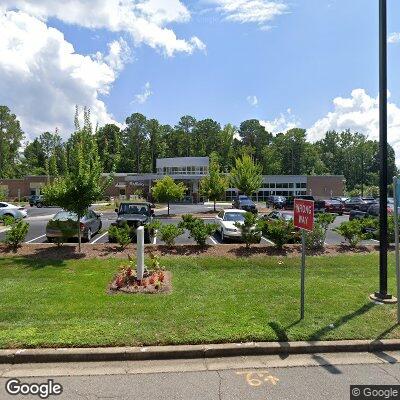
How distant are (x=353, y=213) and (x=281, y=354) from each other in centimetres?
1942

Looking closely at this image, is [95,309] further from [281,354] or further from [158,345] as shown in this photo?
[281,354]

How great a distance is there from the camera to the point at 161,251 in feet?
40.4

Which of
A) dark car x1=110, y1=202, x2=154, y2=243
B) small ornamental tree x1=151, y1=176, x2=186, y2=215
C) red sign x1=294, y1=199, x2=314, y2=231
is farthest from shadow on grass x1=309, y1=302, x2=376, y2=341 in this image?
small ornamental tree x1=151, y1=176, x2=186, y2=215

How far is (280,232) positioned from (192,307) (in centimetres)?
589

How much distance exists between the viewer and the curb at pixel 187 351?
5184mm

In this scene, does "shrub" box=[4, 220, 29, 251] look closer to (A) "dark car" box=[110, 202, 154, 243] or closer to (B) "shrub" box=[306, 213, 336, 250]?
(A) "dark car" box=[110, 202, 154, 243]

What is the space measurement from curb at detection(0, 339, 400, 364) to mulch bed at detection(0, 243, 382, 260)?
6.22 m

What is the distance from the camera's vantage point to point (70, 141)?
13.0 m

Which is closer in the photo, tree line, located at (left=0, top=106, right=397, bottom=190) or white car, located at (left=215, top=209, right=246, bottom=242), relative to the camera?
white car, located at (left=215, top=209, right=246, bottom=242)

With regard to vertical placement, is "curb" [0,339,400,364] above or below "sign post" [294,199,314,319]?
below

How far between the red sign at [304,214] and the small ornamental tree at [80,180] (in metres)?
7.68

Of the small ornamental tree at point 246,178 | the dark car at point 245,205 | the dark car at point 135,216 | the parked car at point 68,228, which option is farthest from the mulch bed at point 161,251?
the small ornamental tree at point 246,178

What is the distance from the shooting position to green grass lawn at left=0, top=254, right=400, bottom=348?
19.0ft

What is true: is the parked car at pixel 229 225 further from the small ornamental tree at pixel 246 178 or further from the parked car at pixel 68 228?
the small ornamental tree at pixel 246 178
